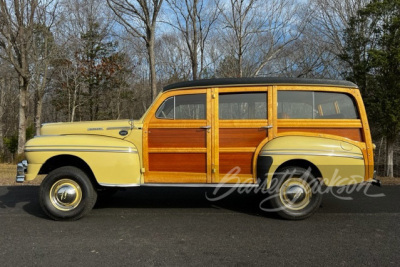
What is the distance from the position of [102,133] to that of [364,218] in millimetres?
4277

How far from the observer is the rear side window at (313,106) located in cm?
493

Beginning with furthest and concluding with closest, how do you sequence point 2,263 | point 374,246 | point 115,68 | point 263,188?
point 115,68
point 263,188
point 374,246
point 2,263

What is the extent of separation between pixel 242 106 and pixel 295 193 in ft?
5.04

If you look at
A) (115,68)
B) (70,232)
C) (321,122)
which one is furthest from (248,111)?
(115,68)

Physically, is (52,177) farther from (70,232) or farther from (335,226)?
(335,226)

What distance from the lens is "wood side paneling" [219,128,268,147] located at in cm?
486

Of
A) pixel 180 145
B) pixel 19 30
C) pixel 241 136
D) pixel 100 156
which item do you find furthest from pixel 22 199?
pixel 19 30

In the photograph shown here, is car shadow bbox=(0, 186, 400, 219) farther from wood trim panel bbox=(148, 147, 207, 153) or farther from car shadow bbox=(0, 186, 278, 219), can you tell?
wood trim panel bbox=(148, 147, 207, 153)

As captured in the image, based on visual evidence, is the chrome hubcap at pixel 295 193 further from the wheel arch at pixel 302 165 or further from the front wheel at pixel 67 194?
the front wheel at pixel 67 194

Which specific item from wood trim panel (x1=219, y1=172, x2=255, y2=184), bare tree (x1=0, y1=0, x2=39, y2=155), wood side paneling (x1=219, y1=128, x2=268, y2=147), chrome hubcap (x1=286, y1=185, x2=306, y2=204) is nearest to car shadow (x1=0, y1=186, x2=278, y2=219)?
chrome hubcap (x1=286, y1=185, x2=306, y2=204)

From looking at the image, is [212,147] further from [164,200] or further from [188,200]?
[164,200]

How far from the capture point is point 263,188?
4.81 metres

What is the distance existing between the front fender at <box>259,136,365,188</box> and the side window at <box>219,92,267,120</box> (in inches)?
21.2

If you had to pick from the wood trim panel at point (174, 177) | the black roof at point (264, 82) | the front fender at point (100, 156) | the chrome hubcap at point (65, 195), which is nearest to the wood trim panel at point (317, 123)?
the black roof at point (264, 82)
